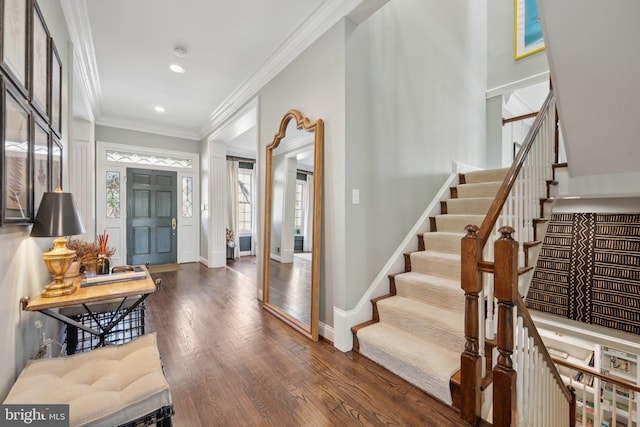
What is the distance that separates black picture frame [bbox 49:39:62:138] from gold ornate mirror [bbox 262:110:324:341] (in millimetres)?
1747

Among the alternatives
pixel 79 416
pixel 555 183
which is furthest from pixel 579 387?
pixel 79 416

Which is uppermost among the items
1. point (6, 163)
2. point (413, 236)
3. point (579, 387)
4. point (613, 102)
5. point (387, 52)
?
point (387, 52)

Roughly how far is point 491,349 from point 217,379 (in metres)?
1.81

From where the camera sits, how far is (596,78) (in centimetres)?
204

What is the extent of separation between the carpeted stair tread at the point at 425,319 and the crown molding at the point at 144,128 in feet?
17.5

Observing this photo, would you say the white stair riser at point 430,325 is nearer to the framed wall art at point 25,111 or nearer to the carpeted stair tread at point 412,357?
the carpeted stair tread at point 412,357

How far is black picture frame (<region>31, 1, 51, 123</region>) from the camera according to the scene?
1.38m

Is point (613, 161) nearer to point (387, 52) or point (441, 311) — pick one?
point (441, 311)

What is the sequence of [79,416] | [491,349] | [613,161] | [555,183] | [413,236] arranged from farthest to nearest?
[413,236]
[555,183]
[613,161]
[491,349]
[79,416]

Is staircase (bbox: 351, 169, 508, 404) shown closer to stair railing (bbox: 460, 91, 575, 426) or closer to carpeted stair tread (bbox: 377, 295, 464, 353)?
carpeted stair tread (bbox: 377, 295, 464, 353)

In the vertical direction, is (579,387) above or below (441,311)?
below

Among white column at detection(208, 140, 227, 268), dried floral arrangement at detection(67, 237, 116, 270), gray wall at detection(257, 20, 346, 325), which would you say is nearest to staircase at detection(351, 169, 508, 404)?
gray wall at detection(257, 20, 346, 325)

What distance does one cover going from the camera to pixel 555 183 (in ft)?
8.56

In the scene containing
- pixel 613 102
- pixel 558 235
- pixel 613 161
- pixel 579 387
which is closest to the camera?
pixel 613 102
